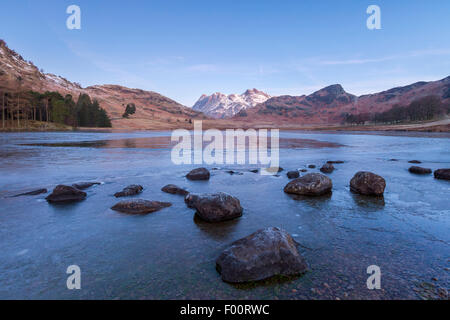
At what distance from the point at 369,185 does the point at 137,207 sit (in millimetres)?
9373

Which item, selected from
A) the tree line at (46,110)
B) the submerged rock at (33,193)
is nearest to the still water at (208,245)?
the submerged rock at (33,193)

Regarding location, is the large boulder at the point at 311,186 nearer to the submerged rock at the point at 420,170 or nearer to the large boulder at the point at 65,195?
the large boulder at the point at 65,195

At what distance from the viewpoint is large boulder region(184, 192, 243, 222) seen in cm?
719

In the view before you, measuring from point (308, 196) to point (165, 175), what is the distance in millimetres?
8347

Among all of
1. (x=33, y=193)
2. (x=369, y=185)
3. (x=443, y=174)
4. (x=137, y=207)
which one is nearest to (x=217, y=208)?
(x=137, y=207)

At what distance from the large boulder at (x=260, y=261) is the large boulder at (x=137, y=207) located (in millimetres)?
Answer: 4062

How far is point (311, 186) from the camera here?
396 inches

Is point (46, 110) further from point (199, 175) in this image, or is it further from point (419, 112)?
point (419, 112)

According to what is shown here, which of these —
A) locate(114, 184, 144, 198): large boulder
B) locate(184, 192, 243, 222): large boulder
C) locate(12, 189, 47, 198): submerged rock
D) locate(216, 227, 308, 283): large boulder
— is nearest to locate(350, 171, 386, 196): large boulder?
locate(184, 192, 243, 222): large boulder

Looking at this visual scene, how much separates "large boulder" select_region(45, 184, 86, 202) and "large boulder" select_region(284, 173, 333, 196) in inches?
335

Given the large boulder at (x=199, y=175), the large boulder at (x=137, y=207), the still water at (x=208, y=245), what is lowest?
the still water at (x=208, y=245)

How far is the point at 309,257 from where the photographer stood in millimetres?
5145

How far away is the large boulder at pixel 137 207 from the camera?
7.94 meters
